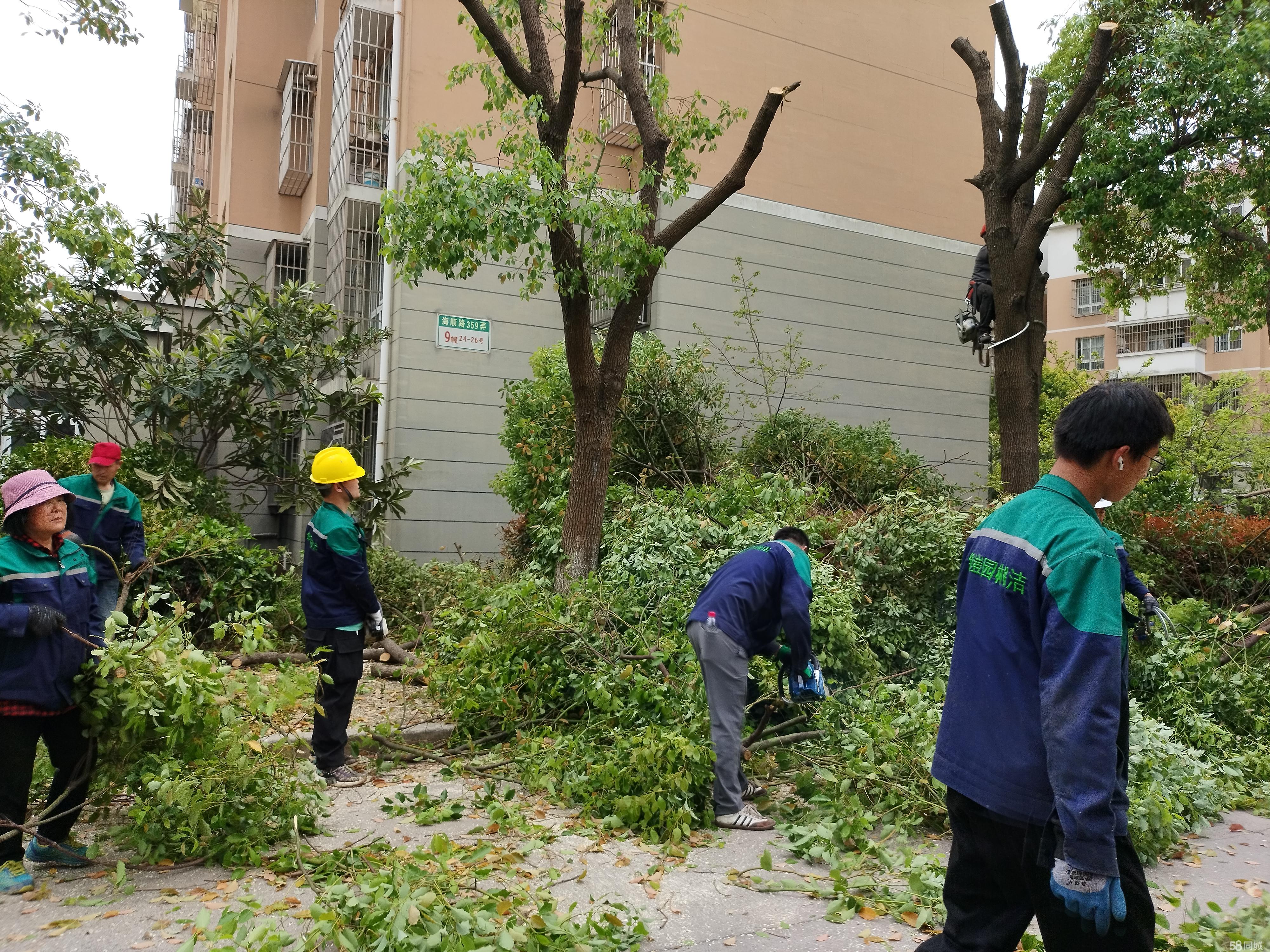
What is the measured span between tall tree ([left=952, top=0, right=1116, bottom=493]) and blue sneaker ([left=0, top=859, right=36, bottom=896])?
9.16 metres

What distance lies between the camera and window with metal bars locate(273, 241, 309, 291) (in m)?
17.0

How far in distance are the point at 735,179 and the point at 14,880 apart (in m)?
7.45

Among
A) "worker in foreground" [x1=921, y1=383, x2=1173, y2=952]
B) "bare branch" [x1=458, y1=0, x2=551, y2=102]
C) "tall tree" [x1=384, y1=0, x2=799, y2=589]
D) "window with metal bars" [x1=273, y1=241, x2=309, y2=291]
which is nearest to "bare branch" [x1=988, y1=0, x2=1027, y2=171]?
"tall tree" [x1=384, y1=0, x2=799, y2=589]

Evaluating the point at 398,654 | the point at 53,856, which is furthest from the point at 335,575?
the point at 398,654

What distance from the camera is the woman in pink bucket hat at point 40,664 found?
3920mm

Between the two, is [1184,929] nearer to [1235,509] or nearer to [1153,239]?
[1235,509]

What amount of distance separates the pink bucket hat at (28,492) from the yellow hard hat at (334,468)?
1.59 metres

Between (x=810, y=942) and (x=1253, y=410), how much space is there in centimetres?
2959

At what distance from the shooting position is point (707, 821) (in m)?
4.99

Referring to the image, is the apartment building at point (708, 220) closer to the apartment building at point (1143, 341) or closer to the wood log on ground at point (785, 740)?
the wood log on ground at point (785, 740)

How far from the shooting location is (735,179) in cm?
853

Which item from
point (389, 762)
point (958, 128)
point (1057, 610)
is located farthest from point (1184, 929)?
point (958, 128)

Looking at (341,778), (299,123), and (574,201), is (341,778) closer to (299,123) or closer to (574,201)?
(574,201)

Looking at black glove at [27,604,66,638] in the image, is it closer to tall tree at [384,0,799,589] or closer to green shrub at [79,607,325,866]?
green shrub at [79,607,325,866]
